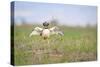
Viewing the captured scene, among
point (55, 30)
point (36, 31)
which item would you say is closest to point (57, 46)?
point (55, 30)

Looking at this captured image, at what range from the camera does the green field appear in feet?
7.78

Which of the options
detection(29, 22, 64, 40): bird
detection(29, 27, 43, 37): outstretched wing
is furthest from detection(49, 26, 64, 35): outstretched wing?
detection(29, 27, 43, 37): outstretched wing

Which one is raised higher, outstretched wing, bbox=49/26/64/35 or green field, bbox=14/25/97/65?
outstretched wing, bbox=49/26/64/35

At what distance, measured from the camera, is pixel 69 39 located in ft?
8.56

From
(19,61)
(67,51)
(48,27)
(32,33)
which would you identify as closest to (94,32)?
(67,51)

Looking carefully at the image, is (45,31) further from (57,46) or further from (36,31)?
(57,46)

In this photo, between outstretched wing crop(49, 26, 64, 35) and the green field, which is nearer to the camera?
the green field

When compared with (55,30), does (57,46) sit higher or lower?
lower

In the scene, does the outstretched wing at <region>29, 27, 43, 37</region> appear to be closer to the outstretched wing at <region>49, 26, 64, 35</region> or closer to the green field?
the green field

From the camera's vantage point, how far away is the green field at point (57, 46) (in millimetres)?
2371

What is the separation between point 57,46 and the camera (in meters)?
2.54
